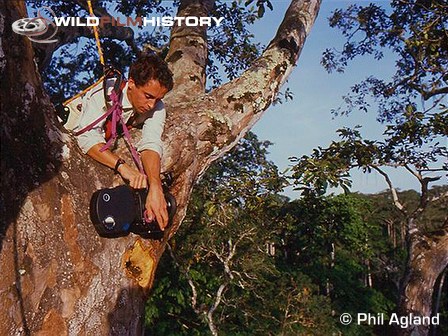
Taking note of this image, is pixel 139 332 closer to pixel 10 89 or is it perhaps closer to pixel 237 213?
pixel 10 89

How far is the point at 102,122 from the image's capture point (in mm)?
2258

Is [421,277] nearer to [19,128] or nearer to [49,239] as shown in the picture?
[49,239]

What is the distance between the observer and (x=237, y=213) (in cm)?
788

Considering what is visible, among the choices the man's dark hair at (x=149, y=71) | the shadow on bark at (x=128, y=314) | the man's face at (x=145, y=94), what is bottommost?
the shadow on bark at (x=128, y=314)

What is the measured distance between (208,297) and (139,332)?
827 cm

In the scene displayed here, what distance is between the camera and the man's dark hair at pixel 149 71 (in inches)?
88.5

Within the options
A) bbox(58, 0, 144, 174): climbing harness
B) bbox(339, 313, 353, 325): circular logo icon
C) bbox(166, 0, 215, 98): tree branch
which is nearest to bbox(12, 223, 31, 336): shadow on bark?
bbox(58, 0, 144, 174): climbing harness

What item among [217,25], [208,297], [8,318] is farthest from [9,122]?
[208,297]

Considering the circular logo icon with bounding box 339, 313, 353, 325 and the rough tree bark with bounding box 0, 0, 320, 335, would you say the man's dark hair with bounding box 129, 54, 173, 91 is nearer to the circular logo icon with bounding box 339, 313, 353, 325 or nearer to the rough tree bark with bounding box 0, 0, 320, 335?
the rough tree bark with bounding box 0, 0, 320, 335

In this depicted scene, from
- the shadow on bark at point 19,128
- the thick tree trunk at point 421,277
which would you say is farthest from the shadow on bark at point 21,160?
the thick tree trunk at point 421,277

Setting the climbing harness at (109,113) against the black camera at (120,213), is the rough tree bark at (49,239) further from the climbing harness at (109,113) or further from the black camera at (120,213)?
the climbing harness at (109,113)

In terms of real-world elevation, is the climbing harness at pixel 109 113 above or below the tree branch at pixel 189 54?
below

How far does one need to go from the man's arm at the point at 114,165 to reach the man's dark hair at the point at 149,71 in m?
0.33

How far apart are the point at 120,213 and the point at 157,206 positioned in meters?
0.18
